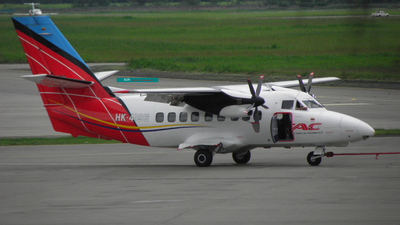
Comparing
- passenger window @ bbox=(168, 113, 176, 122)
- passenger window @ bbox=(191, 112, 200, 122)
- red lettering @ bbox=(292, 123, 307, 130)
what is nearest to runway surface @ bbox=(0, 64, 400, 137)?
red lettering @ bbox=(292, 123, 307, 130)

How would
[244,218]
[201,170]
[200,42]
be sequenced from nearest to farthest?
1. [244,218]
2. [201,170]
3. [200,42]

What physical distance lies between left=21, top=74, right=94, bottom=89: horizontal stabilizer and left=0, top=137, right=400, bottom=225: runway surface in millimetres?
3573

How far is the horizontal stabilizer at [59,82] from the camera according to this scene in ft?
58.1

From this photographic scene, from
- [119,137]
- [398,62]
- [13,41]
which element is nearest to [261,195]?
[119,137]

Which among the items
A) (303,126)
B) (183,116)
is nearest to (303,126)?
(303,126)

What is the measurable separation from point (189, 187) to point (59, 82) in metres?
7.55

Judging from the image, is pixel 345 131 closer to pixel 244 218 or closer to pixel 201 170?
pixel 201 170

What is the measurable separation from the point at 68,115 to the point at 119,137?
2510mm

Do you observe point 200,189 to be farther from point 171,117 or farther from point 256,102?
point 171,117

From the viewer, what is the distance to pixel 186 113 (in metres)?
19.0

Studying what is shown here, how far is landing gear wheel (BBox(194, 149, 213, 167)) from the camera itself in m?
18.7

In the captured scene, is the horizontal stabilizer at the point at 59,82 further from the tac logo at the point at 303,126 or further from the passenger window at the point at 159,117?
the tac logo at the point at 303,126

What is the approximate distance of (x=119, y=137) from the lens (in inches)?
784

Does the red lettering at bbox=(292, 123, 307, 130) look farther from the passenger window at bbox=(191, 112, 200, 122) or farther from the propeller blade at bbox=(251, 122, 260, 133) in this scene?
the passenger window at bbox=(191, 112, 200, 122)
